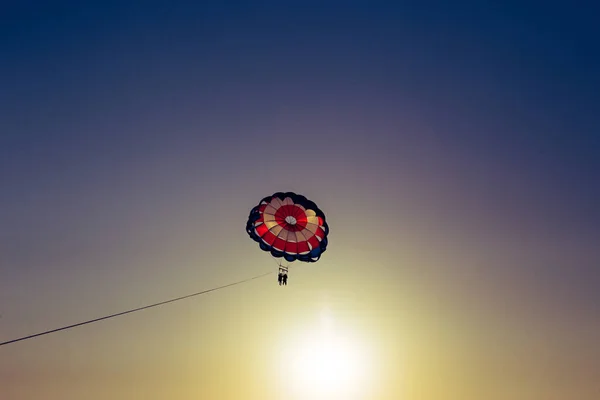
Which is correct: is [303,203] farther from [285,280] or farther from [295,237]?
[285,280]

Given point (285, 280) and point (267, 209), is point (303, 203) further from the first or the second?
point (285, 280)

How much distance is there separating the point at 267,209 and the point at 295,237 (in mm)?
2293

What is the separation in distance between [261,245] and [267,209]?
2097 mm

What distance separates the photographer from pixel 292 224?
39.2 meters

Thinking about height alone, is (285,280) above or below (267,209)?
below

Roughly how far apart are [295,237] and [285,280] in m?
2.61

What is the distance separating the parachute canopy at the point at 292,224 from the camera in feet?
127

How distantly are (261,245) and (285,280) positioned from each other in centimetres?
263

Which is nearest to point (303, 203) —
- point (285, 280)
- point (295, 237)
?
point (295, 237)

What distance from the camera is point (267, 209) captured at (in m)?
38.8

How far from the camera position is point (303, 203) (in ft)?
126

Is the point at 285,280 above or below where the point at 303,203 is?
below

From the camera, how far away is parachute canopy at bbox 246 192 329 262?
1518 inches

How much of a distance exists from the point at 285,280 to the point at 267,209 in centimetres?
430
